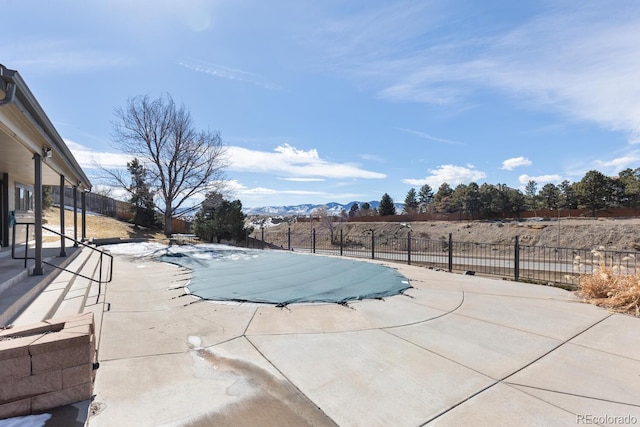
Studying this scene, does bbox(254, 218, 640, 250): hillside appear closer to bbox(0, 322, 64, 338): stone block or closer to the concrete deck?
the concrete deck

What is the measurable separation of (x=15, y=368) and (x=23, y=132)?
15.1 ft

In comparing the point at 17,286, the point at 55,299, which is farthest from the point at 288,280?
the point at 17,286

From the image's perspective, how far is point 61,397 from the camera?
235 cm

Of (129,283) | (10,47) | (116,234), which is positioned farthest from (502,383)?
(116,234)

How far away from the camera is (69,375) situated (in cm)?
238

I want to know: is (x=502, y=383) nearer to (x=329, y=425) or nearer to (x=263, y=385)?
(x=329, y=425)

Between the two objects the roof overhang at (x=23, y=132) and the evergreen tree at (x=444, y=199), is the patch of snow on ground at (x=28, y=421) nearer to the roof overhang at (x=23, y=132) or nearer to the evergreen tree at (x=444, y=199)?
the roof overhang at (x=23, y=132)

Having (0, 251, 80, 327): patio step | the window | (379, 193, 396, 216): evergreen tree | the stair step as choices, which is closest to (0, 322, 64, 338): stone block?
(0, 251, 80, 327): patio step

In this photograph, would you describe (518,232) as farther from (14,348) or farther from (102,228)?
(14,348)

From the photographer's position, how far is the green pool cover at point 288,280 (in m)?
5.90

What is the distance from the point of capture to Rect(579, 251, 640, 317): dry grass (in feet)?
17.3

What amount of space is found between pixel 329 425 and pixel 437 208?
5846 centimetres

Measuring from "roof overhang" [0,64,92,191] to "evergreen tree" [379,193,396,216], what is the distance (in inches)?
2030

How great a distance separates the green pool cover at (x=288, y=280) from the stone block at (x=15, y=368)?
3.42 meters
